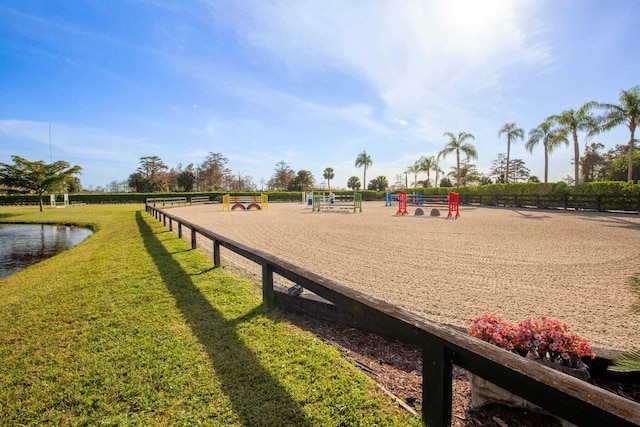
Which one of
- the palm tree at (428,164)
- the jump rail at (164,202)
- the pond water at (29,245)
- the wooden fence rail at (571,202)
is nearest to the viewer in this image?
the pond water at (29,245)

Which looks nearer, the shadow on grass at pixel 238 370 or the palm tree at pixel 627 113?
the shadow on grass at pixel 238 370

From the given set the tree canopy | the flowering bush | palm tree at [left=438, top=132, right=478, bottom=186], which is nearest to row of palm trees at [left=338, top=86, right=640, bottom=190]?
palm tree at [left=438, top=132, right=478, bottom=186]

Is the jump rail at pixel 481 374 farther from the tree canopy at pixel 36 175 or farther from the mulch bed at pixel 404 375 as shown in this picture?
the tree canopy at pixel 36 175

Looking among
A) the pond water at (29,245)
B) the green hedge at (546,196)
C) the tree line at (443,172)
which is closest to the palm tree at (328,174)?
the tree line at (443,172)

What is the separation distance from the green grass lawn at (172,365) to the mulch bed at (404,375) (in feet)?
0.44

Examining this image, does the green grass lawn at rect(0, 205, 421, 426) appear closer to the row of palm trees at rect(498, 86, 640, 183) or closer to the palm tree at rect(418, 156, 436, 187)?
the row of palm trees at rect(498, 86, 640, 183)

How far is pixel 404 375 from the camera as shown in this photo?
227 cm

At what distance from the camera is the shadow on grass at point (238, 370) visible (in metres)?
1.89

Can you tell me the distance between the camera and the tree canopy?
24.5m

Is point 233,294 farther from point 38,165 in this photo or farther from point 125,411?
point 38,165

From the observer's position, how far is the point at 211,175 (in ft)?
207

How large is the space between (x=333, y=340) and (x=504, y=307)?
2.22m

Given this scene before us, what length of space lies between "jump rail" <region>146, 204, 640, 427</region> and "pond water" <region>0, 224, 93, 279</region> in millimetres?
9239

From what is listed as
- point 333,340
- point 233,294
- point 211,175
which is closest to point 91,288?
point 233,294
